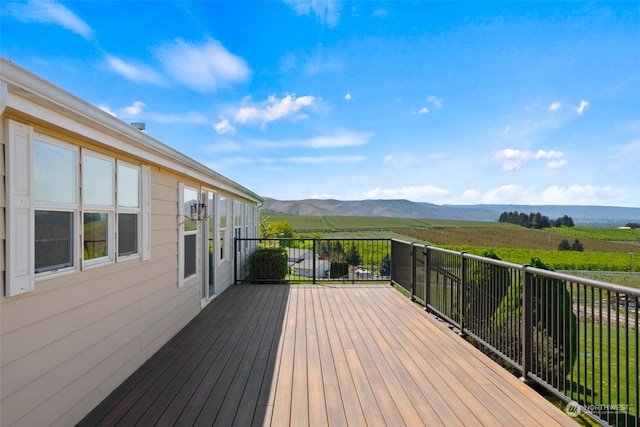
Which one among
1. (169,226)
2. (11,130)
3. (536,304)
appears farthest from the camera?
(169,226)

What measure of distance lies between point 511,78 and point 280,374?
38.9 feet

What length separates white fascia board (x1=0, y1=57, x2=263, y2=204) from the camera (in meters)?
1.48

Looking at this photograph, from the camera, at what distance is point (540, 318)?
269 centimetres

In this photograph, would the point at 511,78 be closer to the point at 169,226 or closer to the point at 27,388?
the point at 169,226

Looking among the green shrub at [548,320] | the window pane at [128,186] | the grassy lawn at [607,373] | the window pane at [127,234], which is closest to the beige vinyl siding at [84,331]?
the window pane at [127,234]

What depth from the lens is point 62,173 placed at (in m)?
2.10

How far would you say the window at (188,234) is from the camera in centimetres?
423

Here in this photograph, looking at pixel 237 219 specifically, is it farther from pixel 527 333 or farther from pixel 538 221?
pixel 538 221

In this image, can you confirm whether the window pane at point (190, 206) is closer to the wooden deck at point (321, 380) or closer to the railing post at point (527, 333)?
the wooden deck at point (321, 380)

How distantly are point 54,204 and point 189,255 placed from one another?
2622 millimetres

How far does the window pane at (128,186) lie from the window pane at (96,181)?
0.14 m

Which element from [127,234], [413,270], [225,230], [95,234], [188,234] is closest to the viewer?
[95,234]

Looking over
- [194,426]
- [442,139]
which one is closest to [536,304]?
[194,426]

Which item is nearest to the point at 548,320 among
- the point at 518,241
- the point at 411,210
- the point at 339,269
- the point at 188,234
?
the point at 188,234
